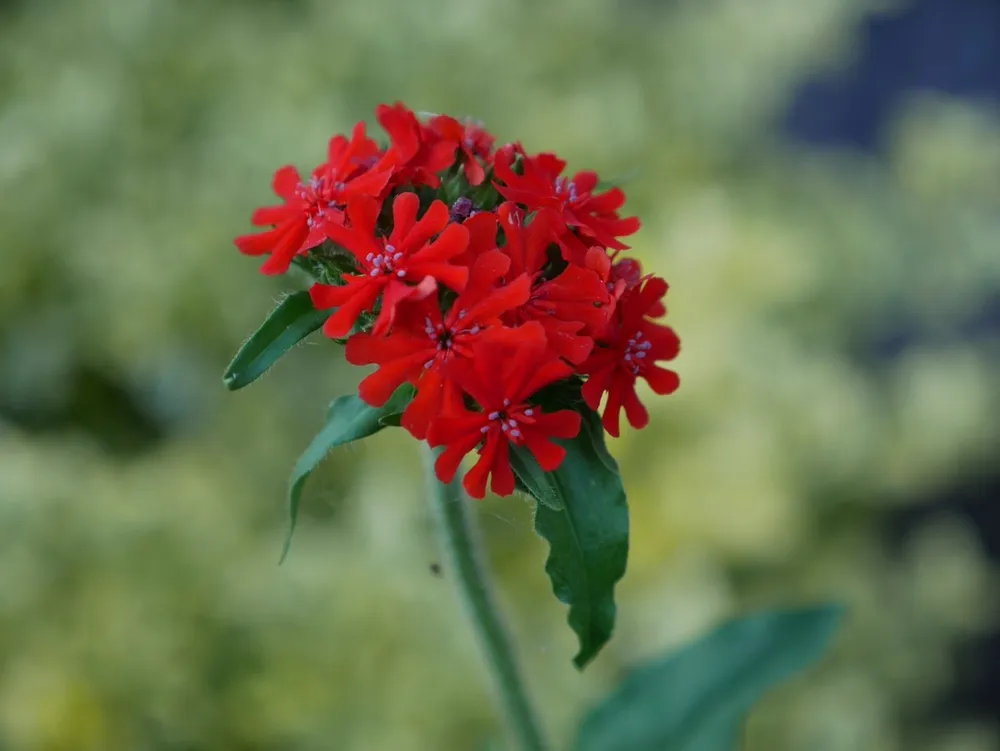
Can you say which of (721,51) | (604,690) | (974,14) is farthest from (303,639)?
(974,14)

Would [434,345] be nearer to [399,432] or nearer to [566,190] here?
[566,190]

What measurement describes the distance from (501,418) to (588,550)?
0.33 feet

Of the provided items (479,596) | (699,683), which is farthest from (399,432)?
(479,596)

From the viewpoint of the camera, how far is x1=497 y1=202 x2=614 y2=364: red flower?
44 centimetres

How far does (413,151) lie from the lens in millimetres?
510

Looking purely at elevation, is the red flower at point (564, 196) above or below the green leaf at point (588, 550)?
above

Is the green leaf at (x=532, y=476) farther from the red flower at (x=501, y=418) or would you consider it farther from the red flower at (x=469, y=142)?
the red flower at (x=469, y=142)

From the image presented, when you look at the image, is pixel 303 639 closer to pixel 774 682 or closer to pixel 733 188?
pixel 774 682

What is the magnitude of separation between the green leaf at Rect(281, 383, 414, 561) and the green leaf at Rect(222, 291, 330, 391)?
49 millimetres

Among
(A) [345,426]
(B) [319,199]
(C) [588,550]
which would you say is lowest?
(C) [588,550]

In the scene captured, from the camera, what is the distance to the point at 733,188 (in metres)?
1.76

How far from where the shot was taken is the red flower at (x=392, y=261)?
45 centimetres

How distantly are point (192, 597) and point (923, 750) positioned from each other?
3.65ft

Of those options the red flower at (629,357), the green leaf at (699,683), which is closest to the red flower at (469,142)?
the red flower at (629,357)
